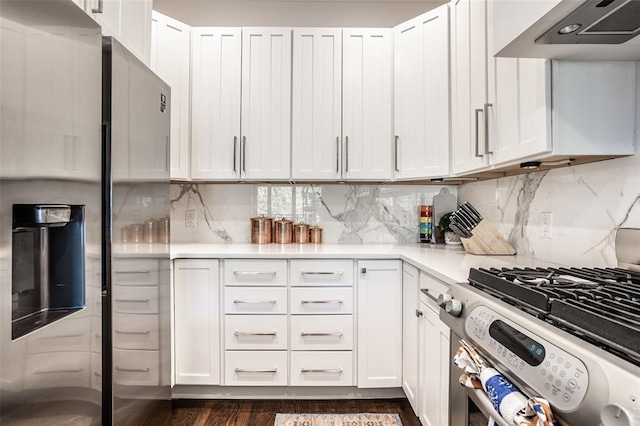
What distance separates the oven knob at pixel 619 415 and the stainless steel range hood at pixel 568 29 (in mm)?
863

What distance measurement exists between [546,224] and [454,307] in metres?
0.98

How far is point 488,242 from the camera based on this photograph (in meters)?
1.99

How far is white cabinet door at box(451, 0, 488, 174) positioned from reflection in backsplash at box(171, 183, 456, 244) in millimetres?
694

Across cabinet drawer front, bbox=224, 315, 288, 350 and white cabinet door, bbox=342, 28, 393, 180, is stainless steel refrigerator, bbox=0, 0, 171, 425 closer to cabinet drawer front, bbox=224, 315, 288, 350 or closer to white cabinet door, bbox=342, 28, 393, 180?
cabinet drawer front, bbox=224, 315, 288, 350

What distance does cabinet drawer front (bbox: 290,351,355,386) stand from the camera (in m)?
2.16

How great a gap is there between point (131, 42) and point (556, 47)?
5.11ft

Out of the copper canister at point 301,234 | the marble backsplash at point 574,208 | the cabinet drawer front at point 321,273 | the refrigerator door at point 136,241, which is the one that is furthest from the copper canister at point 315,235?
the refrigerator door at point 136,241

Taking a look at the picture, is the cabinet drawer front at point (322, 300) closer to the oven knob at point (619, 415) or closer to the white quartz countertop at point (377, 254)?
the white quartz countertop at point (377, 254)

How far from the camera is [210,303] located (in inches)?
85.0

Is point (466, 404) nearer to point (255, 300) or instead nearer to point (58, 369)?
point (58, 369)

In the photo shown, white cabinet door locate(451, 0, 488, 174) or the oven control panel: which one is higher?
white cabinet door locate(451, 0, 488, 174)

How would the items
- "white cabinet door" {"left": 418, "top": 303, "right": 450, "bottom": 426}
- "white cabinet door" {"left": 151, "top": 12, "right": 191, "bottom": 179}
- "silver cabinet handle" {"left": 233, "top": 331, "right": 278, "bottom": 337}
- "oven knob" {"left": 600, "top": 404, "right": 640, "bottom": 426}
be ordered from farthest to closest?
"white cabinet door" {"left": 151, "top": 12, "right": 191, "bottom": 179}, "silver cabinet handle" {"left": 233, "top": 331, "right": 278, "bottom": 337}, "white cabinet door" {"left": 418, "top": 303, "right": 450, "bottom": 426}, "oven knob" {"left": 600, "top": 404, "right": 640, "bottom": 426}

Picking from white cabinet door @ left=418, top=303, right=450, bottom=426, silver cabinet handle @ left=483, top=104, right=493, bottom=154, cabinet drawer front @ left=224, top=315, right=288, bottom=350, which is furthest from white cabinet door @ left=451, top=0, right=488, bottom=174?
cabinet drawer front @ left=224, top=315, right=288, bottom=350

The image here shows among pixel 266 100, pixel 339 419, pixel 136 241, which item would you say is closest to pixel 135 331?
pixel 136 241
